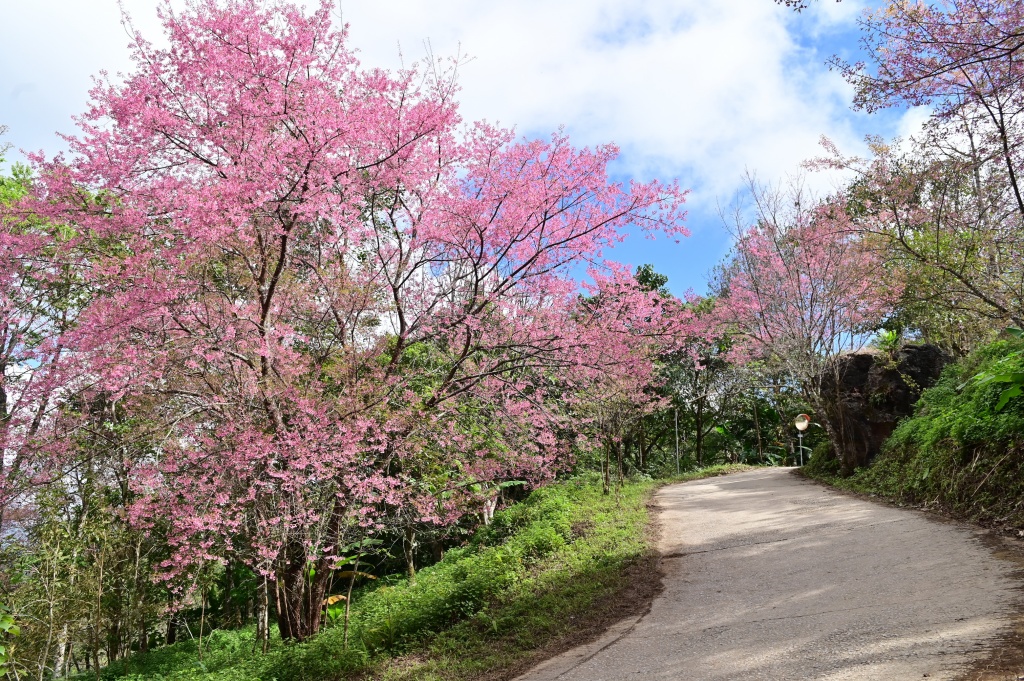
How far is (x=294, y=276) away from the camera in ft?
25.5

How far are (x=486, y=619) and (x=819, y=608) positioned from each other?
3.14 meters

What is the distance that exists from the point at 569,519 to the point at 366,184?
19.6 ft

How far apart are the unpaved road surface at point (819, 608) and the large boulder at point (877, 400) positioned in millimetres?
4274

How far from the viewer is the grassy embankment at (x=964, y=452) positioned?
6863 millimetres

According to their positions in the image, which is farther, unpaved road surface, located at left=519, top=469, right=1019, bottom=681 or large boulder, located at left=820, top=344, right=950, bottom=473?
large boulder, located at left=820, top=344, right=950, bottom=473

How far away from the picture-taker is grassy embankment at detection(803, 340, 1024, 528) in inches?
270

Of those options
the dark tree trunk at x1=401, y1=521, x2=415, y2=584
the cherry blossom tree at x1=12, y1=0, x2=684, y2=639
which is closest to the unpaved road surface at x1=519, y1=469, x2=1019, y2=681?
the cherry blossom tree at x1=12, y1=0, x2=684, y2=639

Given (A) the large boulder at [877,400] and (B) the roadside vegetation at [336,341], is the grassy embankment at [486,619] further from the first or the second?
(A) the large boulder at [877,400]

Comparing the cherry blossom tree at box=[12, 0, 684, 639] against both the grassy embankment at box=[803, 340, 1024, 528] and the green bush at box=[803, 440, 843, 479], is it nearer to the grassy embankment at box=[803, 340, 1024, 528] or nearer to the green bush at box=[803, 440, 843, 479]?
the grassy embankment at box=[803, 340, 1024, 528]

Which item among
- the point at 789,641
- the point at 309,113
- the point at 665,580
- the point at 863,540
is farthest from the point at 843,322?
the point at 309,113

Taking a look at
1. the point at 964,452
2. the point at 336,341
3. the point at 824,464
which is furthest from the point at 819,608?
the point at 824,464

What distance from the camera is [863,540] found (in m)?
7.14

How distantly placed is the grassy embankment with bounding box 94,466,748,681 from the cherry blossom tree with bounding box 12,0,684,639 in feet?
3.10

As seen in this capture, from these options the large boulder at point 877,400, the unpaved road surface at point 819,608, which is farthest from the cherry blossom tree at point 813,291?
the unpaved road surface at point 819,608
